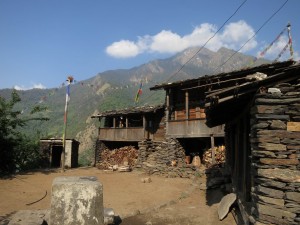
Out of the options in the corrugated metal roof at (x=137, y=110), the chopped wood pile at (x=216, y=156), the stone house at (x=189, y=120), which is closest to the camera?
the chopped wood pile at (x=216, y=156)

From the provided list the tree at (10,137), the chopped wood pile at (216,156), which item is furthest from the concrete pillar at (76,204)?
the tree at (10,137)

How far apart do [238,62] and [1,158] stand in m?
120

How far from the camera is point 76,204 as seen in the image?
517cm

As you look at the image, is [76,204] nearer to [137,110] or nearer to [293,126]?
[293,126]

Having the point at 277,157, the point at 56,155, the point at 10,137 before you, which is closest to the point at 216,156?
the point at 277,157

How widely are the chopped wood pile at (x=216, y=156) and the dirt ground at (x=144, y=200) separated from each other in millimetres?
2101

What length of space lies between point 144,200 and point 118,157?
13.3 metres

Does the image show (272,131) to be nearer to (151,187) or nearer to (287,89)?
(287,89)

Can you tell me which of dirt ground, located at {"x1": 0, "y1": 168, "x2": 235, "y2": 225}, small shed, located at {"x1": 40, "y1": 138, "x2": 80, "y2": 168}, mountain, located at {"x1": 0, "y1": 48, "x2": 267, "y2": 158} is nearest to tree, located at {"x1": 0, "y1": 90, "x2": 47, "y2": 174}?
small shed, located at {"x1": 40, "y1": 138, "x2": 80, "y2": 168}

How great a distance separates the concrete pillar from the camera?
5.12m

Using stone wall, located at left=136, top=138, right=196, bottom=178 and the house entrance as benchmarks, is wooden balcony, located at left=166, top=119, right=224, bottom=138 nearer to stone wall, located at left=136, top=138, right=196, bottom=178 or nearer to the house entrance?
stone wall, located at left=136, top=138, right=196, bottom=178

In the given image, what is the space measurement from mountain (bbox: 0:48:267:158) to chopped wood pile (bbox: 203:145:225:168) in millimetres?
5984

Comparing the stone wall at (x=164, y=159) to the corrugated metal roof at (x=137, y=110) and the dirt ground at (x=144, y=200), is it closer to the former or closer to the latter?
the dirt ground at (x=144, y=200)

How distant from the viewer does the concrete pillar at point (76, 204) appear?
512 cm
